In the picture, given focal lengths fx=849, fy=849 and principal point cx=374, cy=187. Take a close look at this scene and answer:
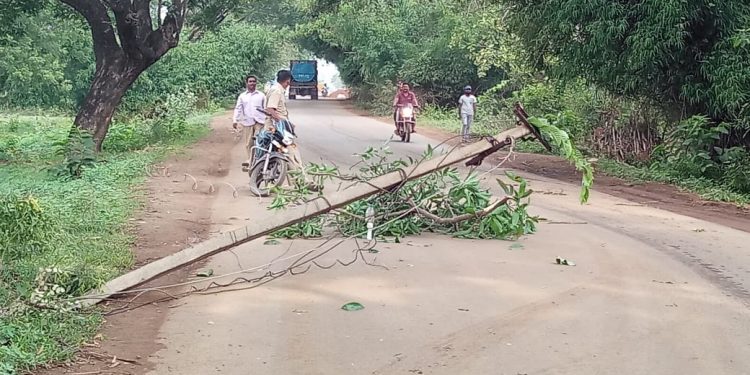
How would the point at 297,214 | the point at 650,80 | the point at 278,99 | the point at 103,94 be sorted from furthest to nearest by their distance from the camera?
the point at 103,94 < the point at 650,80 < the point at 278,99 < the point at 297,214

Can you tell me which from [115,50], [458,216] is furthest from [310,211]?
[115,50]

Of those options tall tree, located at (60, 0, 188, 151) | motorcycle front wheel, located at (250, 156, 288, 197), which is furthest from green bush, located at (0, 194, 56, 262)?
tall tree, located at (60, 0, 188, 151)

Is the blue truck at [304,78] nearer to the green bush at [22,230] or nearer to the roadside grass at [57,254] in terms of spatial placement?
the roadside grass at [57,254]

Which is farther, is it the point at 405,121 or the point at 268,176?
the point at 405,121

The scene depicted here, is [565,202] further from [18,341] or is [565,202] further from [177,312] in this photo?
[18,341]

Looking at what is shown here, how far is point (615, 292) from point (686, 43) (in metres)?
9.86

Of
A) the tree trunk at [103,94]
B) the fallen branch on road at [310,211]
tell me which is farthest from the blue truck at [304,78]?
the fallen branch on road at [310,211]

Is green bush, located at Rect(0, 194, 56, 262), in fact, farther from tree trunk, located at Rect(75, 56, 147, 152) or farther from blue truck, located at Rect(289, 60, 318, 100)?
blue truck, located at Rect(289, 60, 318, 100)

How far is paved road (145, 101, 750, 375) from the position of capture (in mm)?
5461

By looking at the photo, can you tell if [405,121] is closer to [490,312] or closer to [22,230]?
[22,230]

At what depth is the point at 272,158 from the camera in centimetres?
1292

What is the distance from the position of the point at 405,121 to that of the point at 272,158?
11.7m

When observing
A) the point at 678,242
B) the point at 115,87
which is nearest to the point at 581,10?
the point at 678,242

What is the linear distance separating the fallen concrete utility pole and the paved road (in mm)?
380
